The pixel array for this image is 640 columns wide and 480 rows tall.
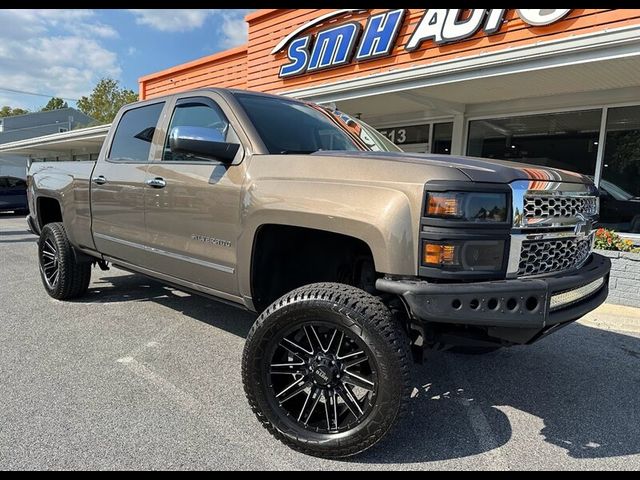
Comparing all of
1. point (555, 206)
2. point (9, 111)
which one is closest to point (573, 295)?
point (555, 206)

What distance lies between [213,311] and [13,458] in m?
2.56

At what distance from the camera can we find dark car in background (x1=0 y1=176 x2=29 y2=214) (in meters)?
17.0

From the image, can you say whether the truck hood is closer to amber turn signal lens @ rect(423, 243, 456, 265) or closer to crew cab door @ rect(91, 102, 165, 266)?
amber turn signal lens @ rect(423, 243, 456, 265)

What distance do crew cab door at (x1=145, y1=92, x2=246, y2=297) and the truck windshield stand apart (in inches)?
7.2

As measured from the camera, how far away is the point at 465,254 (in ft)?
7.08

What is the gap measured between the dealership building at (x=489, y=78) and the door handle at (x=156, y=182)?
102 inches

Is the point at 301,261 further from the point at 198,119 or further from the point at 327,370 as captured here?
the point at 198,119

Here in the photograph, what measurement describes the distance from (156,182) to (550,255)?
8.85 feet

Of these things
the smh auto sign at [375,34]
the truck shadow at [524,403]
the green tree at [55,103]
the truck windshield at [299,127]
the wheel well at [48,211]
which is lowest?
the truck shadow at [524,403]

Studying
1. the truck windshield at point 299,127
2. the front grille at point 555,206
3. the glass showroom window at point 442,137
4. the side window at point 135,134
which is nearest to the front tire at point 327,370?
the front grille at point 555,206

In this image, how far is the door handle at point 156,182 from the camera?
3.44 metres

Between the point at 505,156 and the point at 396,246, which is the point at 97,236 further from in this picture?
the point at 505,156

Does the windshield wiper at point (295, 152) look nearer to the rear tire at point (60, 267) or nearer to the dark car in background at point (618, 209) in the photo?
the rear tire at point (60, 267)

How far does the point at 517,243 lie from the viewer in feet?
7.39
